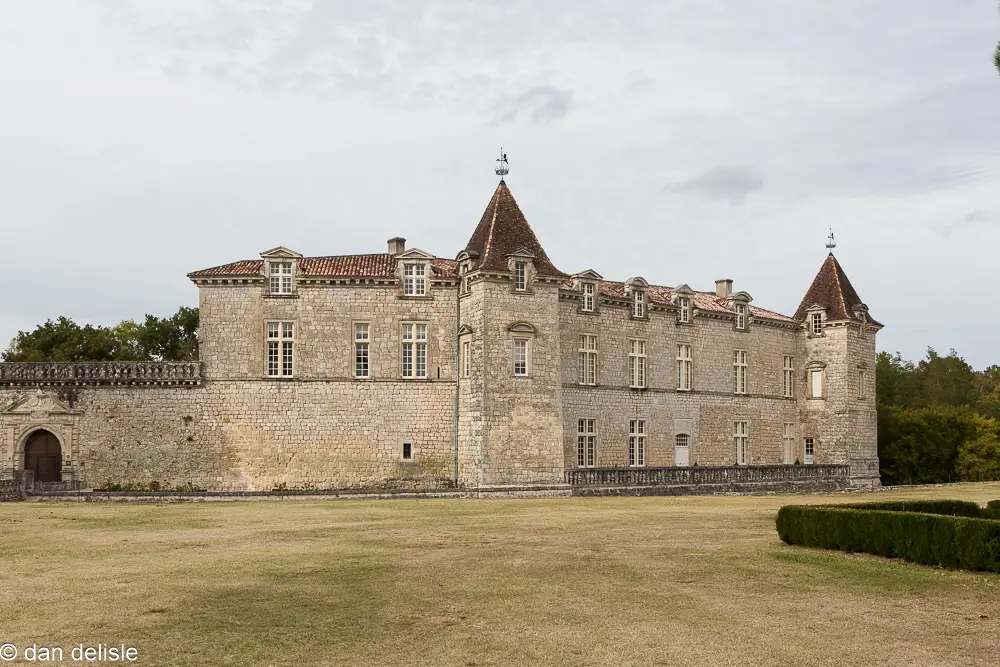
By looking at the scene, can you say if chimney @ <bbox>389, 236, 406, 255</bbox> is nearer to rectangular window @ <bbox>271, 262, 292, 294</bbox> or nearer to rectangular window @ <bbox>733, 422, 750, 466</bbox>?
rectangular window @ <bbox>271, 262, 292, 294</bbox>

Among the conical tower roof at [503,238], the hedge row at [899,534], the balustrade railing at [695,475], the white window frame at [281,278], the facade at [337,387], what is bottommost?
the balustrade railing at [695,475]

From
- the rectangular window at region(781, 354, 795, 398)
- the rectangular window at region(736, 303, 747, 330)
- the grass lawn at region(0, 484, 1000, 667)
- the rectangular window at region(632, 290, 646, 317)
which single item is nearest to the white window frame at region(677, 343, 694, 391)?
the rectangular window at region(632, 290, 646, 317)

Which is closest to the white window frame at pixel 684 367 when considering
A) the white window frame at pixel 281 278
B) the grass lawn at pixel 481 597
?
the white window frame at pixel 281 278

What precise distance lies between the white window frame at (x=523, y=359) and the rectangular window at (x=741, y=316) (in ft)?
49.4

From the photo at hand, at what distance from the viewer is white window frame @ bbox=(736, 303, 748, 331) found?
46094 mm

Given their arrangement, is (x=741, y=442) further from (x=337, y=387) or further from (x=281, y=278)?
(x=281, y=278)

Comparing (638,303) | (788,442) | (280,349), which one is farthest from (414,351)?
(788,442)

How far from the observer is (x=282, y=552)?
1650 centimetres

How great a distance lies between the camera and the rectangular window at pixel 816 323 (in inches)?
1875

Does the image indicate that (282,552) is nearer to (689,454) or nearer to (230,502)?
Answer: (230,502)

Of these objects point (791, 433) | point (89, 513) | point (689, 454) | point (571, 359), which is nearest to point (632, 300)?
point (571, 359)

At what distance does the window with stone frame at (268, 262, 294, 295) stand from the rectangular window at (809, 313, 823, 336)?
1024 inches

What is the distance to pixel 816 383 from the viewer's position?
47.5 m

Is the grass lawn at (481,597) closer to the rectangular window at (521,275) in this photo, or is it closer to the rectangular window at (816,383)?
the rectangular window at (521,275)
